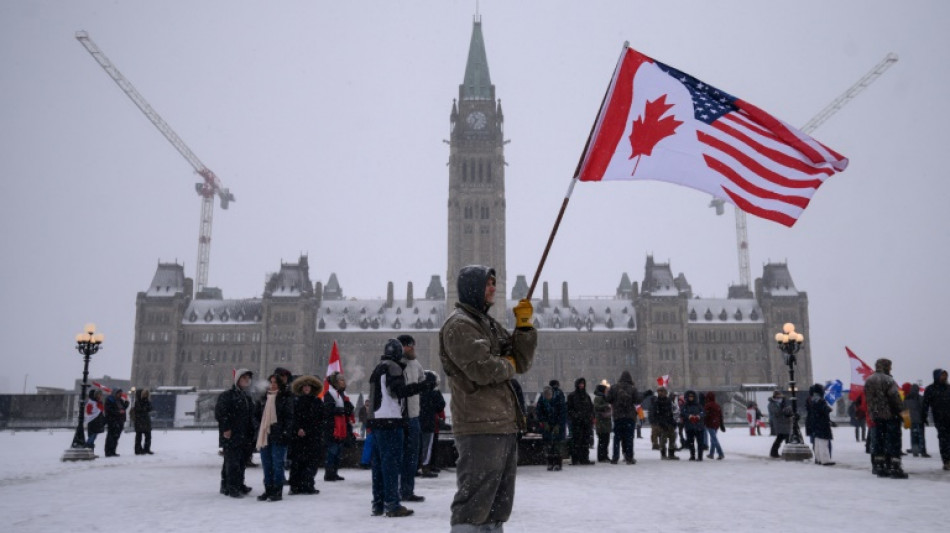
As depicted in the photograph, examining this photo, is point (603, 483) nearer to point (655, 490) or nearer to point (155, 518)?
point (655, 490)

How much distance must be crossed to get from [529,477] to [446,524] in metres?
5.62

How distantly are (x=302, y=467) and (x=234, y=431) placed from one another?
1.11 metres

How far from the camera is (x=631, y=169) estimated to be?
7.34 m

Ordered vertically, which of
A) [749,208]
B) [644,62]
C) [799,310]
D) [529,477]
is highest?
[799,310]

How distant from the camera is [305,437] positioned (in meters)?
10.3

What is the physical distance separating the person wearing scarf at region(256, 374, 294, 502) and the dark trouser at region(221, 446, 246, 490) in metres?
0.56

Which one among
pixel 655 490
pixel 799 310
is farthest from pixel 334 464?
pixel 799 310

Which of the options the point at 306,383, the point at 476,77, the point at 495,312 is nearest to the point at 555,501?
the point at 306,383

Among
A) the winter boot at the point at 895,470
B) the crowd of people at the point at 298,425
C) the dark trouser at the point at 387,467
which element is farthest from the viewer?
the winter boot at the point at 895,470

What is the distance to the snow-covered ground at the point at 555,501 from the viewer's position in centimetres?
754

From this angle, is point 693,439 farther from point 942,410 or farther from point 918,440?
point 942,410

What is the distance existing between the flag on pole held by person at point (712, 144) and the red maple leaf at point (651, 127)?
10 millimetres

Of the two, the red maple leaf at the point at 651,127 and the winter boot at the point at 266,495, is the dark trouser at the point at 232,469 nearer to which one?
the winter boot at the point at 266,495

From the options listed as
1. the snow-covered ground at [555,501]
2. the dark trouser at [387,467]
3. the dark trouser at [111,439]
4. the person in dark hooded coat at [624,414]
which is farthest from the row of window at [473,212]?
the dark trouser at [387,467]
